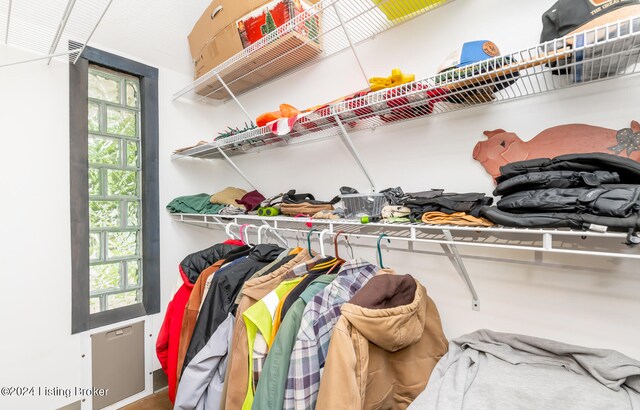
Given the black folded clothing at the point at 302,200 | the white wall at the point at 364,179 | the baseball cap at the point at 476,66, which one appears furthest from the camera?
the black folded clothing at the point at 302,200

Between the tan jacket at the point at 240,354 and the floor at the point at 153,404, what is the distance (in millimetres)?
1151

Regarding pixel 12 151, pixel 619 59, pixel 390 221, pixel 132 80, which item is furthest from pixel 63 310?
pixel 619 59

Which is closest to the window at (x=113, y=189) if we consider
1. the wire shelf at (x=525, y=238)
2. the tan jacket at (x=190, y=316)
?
the tan jacket at (x=190, y=316)

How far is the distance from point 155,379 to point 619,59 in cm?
268

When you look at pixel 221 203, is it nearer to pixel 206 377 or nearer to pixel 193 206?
pixel 193 206

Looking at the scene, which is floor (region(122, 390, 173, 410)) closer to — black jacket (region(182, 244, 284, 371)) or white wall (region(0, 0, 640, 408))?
white wall (region(0, 0, 640, 408))

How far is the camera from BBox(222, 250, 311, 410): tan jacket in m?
0.97

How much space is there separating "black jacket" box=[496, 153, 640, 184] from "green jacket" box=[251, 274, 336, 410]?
2.44 ft

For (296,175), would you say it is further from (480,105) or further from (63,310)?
(63,310)

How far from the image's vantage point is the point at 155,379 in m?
1.96

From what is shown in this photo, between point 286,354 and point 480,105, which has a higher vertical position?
point 480,105

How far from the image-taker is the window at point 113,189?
1.69 m

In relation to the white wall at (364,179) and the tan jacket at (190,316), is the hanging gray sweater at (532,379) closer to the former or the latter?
the white wall at (364,179)

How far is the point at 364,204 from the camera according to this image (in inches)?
46.7
